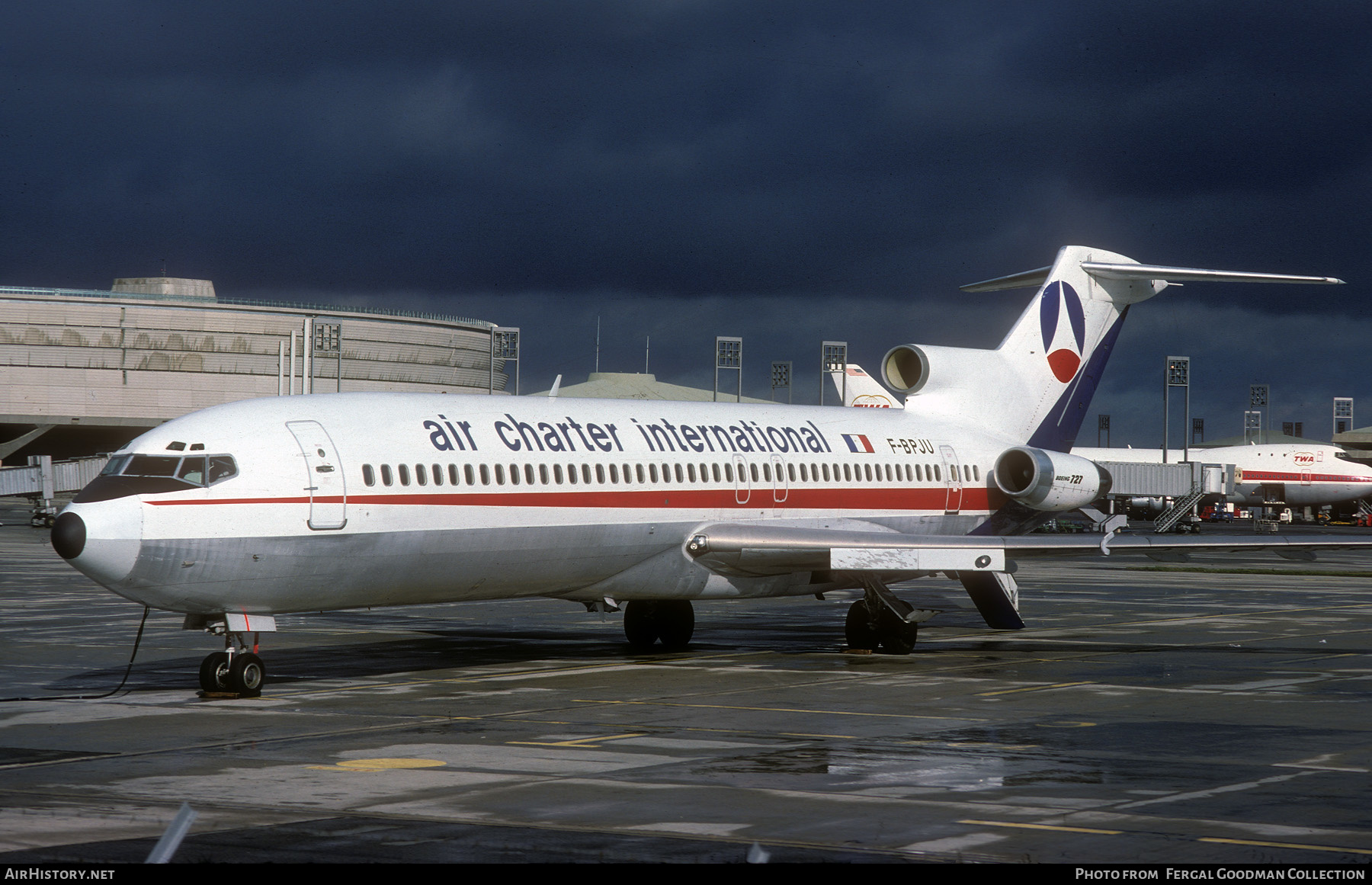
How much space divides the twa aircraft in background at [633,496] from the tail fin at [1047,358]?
5cm

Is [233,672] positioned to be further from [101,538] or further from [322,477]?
[322,477]

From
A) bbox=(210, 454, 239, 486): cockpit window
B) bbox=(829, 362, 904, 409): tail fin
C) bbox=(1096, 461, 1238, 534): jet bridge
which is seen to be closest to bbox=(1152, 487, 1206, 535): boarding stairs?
bbox=(1096, 461, 1238, 534): jet bridge

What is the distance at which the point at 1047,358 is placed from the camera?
103 feet

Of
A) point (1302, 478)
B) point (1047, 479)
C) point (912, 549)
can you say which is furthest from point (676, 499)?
point (1302, 478)

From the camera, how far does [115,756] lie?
14.3 meters

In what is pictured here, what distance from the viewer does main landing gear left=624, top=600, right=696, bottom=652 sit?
26.1 metres

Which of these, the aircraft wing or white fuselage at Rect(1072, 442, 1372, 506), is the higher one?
white fuselage at Rect(1072, 442, 1372, 506)

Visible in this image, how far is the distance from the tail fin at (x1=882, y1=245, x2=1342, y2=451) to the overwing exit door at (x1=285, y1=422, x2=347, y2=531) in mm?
14106

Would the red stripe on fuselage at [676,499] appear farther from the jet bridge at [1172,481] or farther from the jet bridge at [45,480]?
the jet bridge at [1172,481]

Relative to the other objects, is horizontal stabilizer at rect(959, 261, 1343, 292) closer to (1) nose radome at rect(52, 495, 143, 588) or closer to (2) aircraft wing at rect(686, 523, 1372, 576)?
(2) aircraft wing at rect(686, 523, 1372, 576)

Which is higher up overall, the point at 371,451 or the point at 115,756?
the point at 371,451
